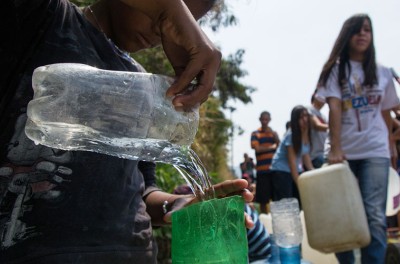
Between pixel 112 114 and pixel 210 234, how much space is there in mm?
422

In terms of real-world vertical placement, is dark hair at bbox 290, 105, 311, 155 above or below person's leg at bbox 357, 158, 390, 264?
above

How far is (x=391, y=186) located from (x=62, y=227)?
14.5ft

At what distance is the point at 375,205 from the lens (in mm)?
3523

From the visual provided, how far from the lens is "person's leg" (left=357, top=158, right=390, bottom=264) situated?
3.49m

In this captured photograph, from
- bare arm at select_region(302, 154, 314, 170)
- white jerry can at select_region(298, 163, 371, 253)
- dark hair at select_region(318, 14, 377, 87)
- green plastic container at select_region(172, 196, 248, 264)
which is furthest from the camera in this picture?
bare arm at select_region(302, 154, 314, 170)

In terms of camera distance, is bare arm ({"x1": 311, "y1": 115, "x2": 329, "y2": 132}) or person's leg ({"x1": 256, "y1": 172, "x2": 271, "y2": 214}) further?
person's leg ({"x1": 256, "y1": 172, "x2": 271, "y2": 214})

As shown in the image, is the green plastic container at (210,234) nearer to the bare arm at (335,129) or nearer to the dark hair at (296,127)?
the bare arm at (335,129)

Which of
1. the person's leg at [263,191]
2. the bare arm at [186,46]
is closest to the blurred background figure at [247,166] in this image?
the person's leg at [263,191]

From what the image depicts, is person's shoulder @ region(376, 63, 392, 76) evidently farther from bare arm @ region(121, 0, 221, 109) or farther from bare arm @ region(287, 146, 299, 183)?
bare arm @ region(121, 0, 221, 109)

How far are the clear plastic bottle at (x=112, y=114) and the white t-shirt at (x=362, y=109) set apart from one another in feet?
8.70

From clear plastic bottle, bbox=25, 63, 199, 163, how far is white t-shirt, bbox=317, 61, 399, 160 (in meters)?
2.65

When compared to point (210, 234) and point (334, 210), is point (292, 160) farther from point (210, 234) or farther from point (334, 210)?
point (210, 234)

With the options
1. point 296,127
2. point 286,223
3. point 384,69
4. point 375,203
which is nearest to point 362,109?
point 384,69

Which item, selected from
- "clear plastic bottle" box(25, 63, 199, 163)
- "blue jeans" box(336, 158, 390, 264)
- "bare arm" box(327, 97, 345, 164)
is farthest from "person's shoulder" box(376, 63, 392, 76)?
"clear plastic bottle" box(25, 63, 199, 163)
